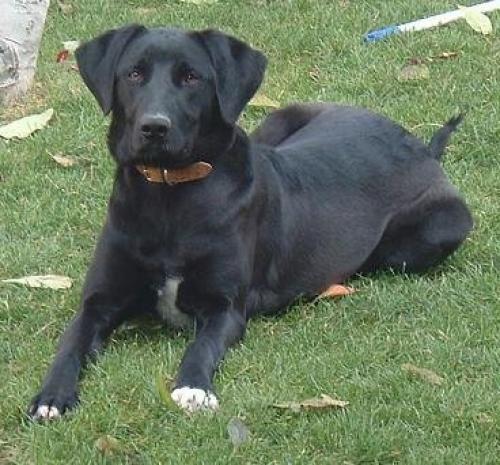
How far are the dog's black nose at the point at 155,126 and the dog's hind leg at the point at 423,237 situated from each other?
1586 millimetres

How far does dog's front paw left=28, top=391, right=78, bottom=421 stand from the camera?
466 centimetres

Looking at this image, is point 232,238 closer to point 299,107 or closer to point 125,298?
point 125,298

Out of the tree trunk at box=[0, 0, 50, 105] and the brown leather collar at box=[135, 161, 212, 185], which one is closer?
the brown leather collar at box=[135, 161, 212, 185]

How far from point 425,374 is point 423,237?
151cm

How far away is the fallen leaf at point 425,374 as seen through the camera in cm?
491

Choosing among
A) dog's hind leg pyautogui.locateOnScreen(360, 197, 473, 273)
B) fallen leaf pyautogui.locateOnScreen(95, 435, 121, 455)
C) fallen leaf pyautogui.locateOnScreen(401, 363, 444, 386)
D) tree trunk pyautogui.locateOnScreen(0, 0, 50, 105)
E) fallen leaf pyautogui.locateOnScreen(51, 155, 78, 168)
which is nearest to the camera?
fallen leaf pyautogui.locateOnScreen(95, 435, 121, 455)

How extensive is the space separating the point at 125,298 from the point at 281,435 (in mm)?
1176

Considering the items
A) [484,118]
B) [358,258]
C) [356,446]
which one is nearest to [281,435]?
[356,446]

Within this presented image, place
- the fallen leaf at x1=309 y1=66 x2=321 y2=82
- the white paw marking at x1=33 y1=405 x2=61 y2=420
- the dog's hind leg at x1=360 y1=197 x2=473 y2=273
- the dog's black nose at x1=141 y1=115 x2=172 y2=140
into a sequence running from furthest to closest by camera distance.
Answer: the fallen leaf at x1=309 y1=66 x2=321 y2=82 < the dog's hind leg at x1=360 y1=197 x2=473 y2=273 < the dog's black nose at x1=141 y1=115 x2=172 y2=140 < the white paw marking at x1=33 y1=405 x2=61 y2=420

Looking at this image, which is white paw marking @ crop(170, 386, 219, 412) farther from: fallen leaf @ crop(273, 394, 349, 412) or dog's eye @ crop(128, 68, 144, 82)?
dog's eye @ crop(128, 68, 144, 82)

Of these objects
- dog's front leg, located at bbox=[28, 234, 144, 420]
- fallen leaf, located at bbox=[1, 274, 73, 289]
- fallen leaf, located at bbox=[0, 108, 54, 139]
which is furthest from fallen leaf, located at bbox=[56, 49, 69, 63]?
dog's front leg, located at bbox=[28, 234, 144, 420]

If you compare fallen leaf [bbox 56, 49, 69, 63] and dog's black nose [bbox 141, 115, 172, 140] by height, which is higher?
dog's black nose [bbox 141, 115, 172, 140]

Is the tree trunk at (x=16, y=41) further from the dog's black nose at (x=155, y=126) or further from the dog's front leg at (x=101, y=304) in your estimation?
the dog's black nose at (x=155, y=126)

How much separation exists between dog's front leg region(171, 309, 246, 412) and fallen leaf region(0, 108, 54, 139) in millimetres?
2825
